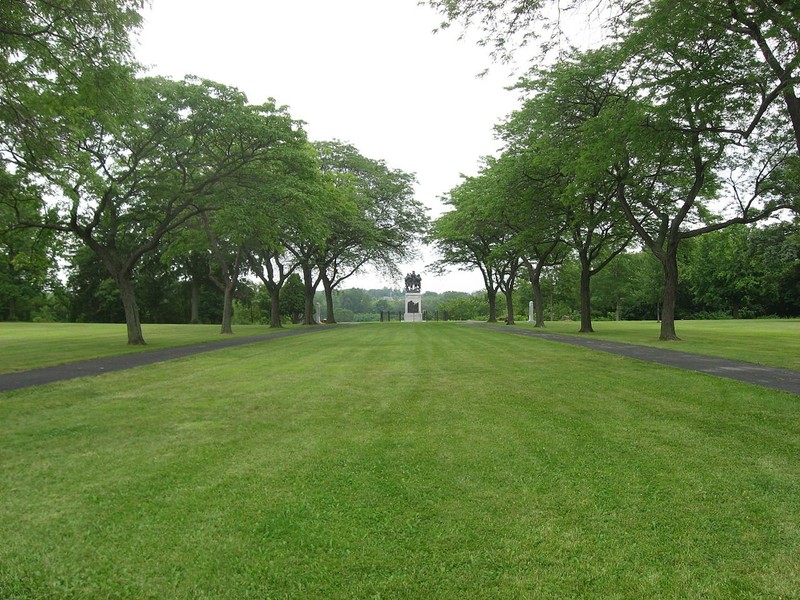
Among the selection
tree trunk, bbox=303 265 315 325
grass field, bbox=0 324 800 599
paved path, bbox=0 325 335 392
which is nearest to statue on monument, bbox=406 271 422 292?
tree trunk, bbox=303 265 315 325

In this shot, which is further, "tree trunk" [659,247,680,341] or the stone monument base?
the stone monument base

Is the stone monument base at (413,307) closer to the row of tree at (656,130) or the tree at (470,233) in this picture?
the tree at (470,233)

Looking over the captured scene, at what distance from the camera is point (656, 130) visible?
42.9 ft

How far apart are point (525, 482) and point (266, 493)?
2.02 meters

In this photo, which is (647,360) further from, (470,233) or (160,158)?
(470,233)

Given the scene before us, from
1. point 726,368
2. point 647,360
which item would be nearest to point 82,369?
point 647,360

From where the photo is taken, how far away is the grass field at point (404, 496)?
2703 mm

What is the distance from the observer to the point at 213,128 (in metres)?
17.1

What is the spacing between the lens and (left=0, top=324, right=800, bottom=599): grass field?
270 centimetres

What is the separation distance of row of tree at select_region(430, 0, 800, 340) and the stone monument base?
25.0 m

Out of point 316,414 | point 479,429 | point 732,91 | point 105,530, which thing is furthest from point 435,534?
point 732,91

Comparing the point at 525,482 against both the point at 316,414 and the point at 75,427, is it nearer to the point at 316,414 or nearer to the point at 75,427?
the point at 316,414

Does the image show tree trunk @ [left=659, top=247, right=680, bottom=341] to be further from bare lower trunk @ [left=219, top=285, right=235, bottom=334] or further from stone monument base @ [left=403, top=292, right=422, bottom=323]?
Result: stone monument base @ [left=403, top=292, right=422, bottom=323]

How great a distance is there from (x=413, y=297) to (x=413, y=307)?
1160mm
